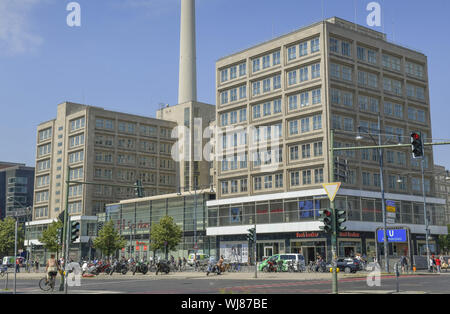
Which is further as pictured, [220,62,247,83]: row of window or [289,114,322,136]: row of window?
[220,62,247,83]: row of window

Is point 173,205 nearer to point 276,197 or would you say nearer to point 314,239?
point 276,197

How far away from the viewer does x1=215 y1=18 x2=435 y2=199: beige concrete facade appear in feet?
211

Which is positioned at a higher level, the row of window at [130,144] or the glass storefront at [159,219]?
the row of window at [130,144]

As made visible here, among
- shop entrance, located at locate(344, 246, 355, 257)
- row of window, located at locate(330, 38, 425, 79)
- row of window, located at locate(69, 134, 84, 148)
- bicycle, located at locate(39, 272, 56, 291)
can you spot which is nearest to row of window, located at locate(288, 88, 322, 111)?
row of window, located at locate(330, 38, 425, 79)

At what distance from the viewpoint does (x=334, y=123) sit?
209ft

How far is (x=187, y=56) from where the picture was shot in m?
115

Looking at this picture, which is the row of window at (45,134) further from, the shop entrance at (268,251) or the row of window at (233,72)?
the shop entrance at (268,251)

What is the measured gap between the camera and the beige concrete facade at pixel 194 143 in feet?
336

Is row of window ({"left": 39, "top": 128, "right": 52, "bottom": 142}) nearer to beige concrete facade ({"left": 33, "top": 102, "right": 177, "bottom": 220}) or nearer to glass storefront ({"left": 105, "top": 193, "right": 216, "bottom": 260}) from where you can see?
beige concrete facade ({"left": 33, "top": 102, "right": 177, "bottom": 220})

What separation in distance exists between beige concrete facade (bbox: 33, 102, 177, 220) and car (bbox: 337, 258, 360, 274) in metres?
55.8

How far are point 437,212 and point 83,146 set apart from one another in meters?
61.0

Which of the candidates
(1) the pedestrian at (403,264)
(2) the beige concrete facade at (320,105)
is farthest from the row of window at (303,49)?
(1) the pedestrian at (403,264)

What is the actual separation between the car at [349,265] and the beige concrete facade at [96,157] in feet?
183
